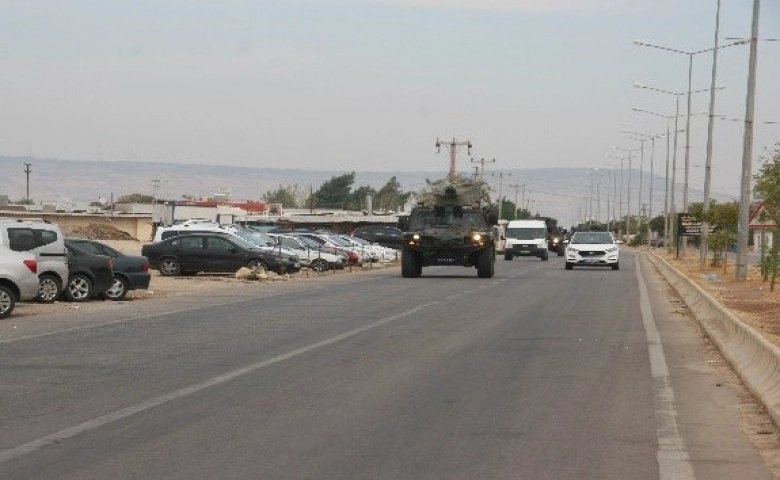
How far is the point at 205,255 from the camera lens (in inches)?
1967

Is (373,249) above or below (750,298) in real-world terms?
below

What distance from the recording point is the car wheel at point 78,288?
33.8 meters

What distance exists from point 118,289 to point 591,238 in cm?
3297

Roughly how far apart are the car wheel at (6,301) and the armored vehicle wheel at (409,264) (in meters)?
24.2

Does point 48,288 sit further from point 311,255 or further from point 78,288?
point 311,255

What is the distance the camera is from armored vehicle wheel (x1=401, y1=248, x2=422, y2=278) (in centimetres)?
5162

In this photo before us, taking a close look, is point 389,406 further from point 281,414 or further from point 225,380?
point 225,380

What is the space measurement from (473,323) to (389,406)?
13.0 metres

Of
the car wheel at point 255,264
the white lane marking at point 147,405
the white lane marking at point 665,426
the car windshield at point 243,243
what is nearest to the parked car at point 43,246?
the white lane marking at point 147,405

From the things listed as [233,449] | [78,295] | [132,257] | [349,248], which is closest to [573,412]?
[233,449]

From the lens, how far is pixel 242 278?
49000 millimetres

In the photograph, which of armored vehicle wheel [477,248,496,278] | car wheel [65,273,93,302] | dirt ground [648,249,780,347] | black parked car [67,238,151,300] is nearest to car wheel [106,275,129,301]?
black parked car [67,238,151,300]

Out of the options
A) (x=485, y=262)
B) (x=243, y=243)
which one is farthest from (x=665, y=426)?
(x=243, y=243)

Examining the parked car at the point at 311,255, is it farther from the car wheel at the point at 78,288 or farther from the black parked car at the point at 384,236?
the black parked car at the point at 384,236
